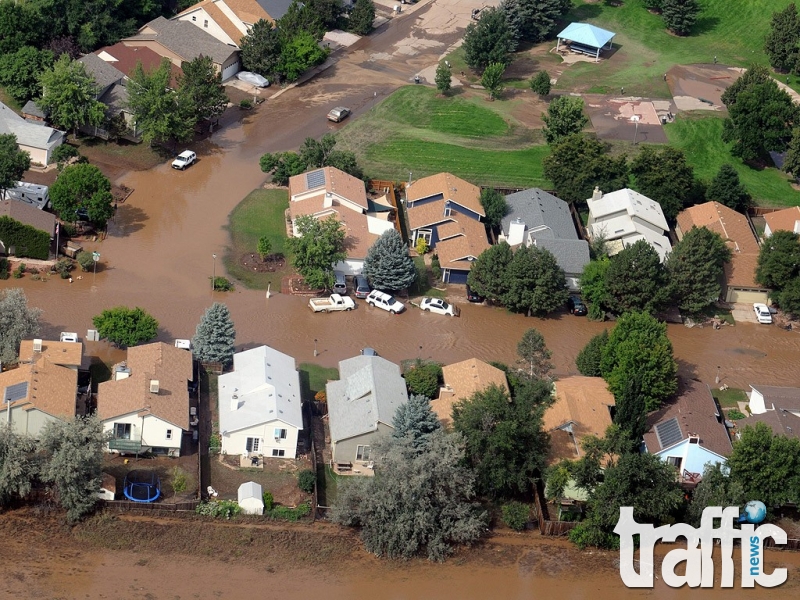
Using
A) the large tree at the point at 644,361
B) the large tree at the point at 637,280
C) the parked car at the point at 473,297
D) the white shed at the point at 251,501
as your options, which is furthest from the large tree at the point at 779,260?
the white shed at the point at 251,501

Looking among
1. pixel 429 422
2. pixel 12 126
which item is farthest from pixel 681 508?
pixel 12 126

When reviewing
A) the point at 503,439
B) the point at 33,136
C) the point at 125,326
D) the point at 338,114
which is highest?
the point at 338,114

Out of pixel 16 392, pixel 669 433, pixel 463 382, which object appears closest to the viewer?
pixel 16 392

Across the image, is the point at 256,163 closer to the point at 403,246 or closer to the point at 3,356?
the point at 403,246

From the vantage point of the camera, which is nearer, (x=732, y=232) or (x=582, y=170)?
(x=732, y=232)

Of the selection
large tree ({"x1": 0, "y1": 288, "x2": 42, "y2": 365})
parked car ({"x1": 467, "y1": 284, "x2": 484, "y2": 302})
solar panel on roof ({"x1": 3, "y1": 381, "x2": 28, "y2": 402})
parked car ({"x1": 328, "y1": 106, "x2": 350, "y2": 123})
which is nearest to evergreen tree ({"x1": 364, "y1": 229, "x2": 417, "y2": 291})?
parked car ({"x1": 467, "y1": 284, "x2": 484, "y2": 302})

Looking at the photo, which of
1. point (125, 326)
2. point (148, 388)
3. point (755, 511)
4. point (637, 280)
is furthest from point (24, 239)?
point (755, 511)

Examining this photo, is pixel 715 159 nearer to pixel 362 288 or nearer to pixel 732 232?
pixel 732 232
